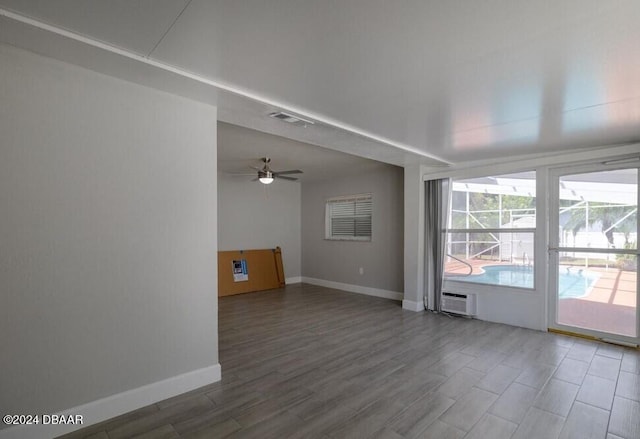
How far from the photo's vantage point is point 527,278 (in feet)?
14.0

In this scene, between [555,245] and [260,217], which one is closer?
[555,245]

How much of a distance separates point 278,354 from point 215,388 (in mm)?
856

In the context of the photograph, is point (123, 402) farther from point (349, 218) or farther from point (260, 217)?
point (349, 218)

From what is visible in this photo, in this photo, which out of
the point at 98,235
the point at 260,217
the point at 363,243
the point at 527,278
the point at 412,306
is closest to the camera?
the point at 98,235

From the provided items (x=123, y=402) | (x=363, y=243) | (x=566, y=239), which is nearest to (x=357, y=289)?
(x=363, y=243)

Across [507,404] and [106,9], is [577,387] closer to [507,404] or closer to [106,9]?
[507,404]

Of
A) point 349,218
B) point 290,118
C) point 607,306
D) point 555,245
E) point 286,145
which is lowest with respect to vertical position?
point 607,306

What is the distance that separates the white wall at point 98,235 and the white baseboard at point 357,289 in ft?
13.1

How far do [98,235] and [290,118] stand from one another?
1.73 m

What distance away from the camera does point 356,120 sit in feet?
9.97

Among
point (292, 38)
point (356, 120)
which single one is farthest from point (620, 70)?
point (292, 38)

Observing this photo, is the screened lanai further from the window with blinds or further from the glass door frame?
the window with blinds

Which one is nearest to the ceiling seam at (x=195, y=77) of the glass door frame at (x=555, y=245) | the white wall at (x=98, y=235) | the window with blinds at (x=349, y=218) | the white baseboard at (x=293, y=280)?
the white wall at (x=98, y=235)

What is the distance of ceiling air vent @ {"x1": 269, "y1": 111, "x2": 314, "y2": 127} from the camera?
2718 millimetres
